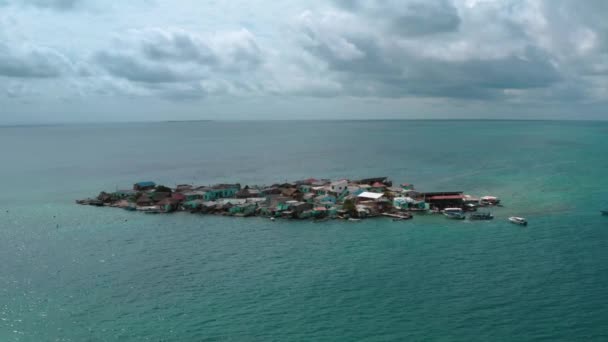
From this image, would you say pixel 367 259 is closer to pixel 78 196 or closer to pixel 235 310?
pixel 235 310

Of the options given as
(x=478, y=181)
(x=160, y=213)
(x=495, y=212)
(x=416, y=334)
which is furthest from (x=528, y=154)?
(x=416, y=334)

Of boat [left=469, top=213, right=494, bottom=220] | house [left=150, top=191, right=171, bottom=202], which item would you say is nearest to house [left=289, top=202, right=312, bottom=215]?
boat [left=469, top=213, right=494, bottom=220]

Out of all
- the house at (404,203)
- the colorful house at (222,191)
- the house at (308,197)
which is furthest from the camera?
the colorful house at (222,191)

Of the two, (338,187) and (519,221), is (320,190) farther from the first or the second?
(519,221)

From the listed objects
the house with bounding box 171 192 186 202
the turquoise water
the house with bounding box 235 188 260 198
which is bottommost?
the turquoise water

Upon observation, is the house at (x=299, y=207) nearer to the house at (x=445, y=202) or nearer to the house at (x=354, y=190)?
the house at (x=354, y=190)

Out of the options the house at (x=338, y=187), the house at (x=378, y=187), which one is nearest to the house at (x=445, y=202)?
the house at (x=378, y=187)

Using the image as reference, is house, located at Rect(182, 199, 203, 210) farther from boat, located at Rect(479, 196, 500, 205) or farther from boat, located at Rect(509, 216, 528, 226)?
boat, located at Rect(509, 216, 528, 226)
